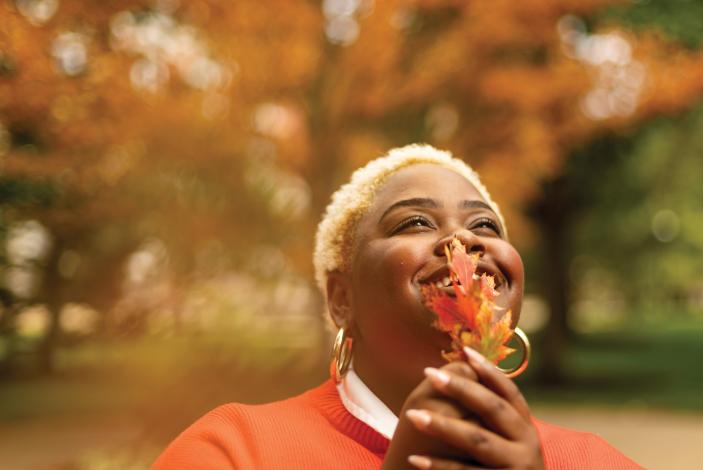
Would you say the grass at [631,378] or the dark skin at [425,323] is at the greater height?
the grass at [631,378]

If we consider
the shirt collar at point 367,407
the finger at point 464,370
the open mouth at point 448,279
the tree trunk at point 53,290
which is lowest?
the finger at point 464,370

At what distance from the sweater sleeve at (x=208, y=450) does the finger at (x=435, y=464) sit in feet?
1.84

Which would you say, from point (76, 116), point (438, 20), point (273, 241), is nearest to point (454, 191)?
point (76, 116)

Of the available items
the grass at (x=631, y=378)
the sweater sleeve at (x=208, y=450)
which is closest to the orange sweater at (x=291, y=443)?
the sweater sleeve at (x=208, y=450)

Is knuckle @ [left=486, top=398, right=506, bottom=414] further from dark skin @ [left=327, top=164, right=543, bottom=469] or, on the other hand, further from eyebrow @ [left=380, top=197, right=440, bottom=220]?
eyebrow @ [left=380, top=197, right=440, bottom=220]

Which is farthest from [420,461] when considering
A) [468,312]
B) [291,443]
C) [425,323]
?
[291,443]

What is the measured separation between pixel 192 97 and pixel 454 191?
550 cm

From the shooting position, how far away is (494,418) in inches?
54.1

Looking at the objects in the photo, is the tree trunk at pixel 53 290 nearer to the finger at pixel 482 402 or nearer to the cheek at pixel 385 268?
the cheek at pixel 385 268

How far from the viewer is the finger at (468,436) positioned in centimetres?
135

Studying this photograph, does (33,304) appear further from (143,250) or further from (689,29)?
(689,29)

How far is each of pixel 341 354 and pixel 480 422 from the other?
771 millimetres

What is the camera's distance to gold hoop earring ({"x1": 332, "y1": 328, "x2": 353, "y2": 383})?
2.09 m

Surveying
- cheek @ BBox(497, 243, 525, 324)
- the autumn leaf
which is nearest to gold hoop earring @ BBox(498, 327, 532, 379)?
cheek @ BBox(497, 243, 525, 324)
